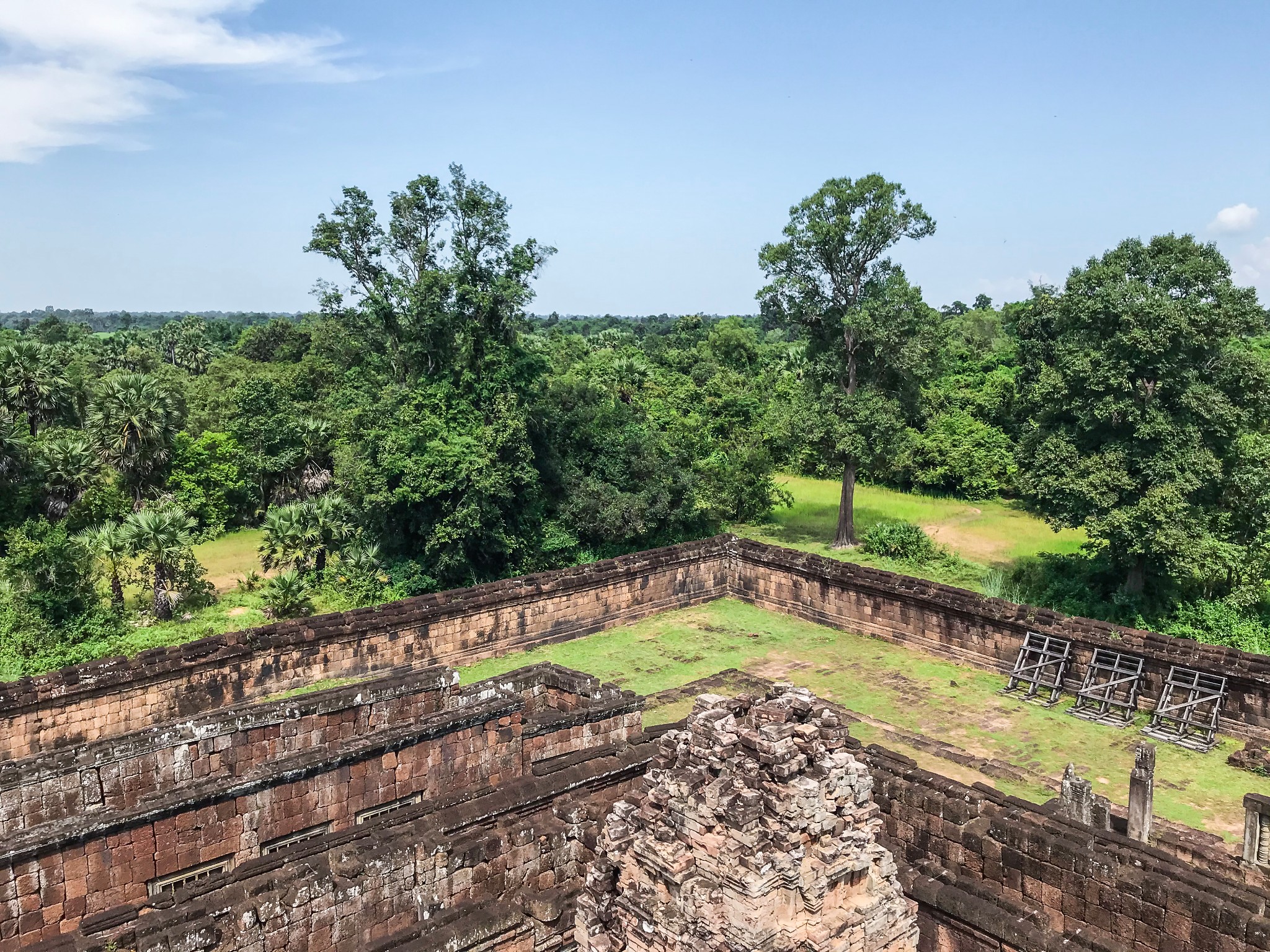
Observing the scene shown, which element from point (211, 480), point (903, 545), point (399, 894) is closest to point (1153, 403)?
point (903, 545)

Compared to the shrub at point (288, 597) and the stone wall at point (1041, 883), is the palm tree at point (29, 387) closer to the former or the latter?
the shrub at point (288, 597)

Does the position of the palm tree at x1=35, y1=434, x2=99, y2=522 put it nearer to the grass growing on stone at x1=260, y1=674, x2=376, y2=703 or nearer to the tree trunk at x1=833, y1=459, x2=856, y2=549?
the grass growing on stone at x1=260, y1=674, x2=376, y2=703

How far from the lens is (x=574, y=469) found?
19.9m

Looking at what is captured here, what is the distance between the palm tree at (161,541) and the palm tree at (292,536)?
4.55 ft

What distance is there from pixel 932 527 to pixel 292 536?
1652 cm

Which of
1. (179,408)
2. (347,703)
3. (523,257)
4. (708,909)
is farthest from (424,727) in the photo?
(179,408)

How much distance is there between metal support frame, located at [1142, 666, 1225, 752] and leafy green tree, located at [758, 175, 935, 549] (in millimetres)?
9318

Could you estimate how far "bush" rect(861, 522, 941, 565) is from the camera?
20906 millimetres

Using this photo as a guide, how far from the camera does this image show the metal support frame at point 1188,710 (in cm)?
1191

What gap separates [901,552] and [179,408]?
2204 centimetres

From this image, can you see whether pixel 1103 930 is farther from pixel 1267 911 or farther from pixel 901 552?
pixel 901 552

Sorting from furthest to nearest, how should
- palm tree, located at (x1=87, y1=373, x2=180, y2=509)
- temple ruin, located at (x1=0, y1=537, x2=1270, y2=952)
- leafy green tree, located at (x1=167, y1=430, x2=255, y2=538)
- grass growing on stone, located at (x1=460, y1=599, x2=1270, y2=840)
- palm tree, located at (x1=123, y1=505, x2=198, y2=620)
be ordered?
leafy green tree, located at (x1=167, y1=430, x2=255, y2=538) < palm tree, located at (x1=87, y1=373, x2=180, y2=509) < palm tree, located at (x1=123, y1=505, x2=198, y2=620) < grass growing on stone, located at (x1=460, y1=599, x2=1270, y2=840) < temple ruin, located at (x1=0, y1=537, x2=1270, y2=952)

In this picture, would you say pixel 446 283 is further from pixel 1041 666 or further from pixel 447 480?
pixel 1041 666

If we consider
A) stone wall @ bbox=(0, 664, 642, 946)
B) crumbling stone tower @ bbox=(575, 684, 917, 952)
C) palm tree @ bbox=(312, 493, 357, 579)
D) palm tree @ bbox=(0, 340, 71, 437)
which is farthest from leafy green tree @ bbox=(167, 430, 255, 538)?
crumbling stone tower @ bbox=(575, 684, 917, 952)
